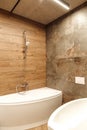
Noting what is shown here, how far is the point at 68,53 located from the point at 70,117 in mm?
1566

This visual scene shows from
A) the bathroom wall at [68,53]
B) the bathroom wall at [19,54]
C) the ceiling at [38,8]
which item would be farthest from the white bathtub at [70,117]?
the ceiling at [38,8]

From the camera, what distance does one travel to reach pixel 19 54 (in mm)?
2723

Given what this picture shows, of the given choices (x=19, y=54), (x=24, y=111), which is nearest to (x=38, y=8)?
(x=19, y=54)

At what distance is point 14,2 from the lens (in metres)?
2.20

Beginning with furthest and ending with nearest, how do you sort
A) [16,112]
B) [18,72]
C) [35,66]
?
[35,66] → [18,72] → [16,112]

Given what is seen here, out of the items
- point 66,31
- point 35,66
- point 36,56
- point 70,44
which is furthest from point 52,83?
point 66,31

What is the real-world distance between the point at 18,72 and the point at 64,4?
5.48ft

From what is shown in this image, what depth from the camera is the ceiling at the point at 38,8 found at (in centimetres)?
223

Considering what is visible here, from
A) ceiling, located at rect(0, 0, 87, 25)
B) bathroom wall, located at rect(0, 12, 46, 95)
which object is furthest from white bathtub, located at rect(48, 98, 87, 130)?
ceiling, located at rect(0, 0, 87, 25)

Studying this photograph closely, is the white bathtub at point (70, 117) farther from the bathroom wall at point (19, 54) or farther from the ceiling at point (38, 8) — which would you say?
the ceiling at point (38, 8)

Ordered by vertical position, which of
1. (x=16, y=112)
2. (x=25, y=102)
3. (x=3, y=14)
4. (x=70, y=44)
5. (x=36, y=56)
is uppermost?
(x=3, y=14)

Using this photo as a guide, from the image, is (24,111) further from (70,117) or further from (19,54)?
(19,54)

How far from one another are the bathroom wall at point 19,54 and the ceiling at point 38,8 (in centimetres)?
18

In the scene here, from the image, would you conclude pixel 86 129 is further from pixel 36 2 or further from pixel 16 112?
pixel 36 2
